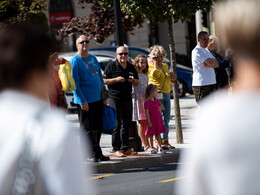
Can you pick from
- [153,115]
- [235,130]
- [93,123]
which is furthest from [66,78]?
[235,130]

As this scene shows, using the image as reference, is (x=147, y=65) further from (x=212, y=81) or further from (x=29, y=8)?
(x=29, y=8)

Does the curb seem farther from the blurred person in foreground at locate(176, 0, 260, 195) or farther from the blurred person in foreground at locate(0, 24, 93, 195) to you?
the blurred person in foreground at locate(176, 0, 260, 195)

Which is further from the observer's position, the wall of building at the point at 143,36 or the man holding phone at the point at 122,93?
the wall of building at the point at 143,36

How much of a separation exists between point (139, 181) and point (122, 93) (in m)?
2.11

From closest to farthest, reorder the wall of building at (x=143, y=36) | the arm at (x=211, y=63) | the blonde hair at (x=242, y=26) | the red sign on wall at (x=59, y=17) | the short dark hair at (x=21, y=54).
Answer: the blonde hair at (x=242, y=26) < the short dark hair at (x=21, y=54) < the arm at (x=211, y=63) < the red sign on wall at (x=59, y=17) < the wall of building at (x=143, y=36)

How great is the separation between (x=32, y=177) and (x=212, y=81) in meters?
8.91

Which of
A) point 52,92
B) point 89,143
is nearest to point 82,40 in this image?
point 52,92

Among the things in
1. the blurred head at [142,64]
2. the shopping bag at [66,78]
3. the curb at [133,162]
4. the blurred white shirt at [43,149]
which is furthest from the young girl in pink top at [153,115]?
the blurred white shirt at [43,149]

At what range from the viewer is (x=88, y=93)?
353 inches

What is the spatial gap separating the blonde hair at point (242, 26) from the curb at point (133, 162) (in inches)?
282

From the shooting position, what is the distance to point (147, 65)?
10.4 m

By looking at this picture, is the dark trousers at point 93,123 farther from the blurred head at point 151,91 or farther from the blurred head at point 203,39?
the blurred head at point 203,39

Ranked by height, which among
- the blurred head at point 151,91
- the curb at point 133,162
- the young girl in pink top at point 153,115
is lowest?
the curb at point 133,162

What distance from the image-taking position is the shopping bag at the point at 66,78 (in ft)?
28.3
